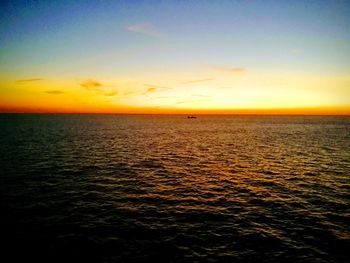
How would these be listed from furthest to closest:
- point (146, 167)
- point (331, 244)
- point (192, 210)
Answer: point (146, 167)
point (192, 210)
point (331, 244)

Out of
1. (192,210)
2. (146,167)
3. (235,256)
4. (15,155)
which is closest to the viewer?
(235,256)

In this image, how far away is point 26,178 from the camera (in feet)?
108

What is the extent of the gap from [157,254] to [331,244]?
1208cm

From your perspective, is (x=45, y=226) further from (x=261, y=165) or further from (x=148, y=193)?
(x=261, y=165)

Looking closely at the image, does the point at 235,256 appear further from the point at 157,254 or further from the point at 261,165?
the point at 261,165

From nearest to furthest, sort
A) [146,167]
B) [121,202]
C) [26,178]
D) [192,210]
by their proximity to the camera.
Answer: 1. [192,210]
2. [121,202]
3. [26,178]
4. [146,167]

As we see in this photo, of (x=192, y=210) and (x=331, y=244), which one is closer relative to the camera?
(x=331, y=244)

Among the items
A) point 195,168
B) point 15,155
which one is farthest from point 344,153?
point 15,155

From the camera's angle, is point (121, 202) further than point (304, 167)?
No

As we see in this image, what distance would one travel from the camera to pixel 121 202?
25.4 meters

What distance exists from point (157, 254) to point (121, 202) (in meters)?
9.88

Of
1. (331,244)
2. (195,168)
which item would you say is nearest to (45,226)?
(331,244)

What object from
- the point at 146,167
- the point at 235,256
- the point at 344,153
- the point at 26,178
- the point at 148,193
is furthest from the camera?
the point at 344,153

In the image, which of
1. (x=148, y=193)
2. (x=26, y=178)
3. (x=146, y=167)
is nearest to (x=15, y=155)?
(x=26, y=178)
